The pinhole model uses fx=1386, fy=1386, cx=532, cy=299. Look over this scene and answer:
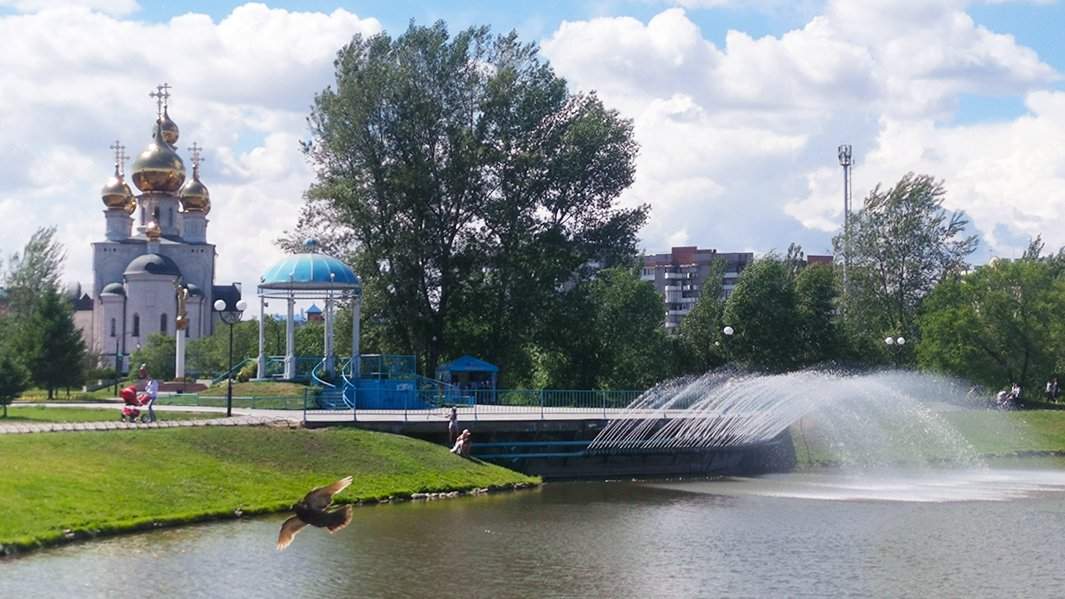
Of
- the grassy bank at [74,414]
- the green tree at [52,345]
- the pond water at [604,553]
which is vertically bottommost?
the pond water at [604,553]

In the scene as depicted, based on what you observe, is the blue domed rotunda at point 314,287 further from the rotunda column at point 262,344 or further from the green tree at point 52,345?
the green tree at point 52,345

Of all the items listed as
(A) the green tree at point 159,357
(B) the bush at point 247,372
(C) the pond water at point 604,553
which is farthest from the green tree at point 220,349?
(C) the pond water at point 604,553

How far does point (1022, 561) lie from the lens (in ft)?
88.0

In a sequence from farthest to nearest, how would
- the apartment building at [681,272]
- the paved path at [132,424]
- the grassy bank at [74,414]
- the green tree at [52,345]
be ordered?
1. the apartment building at [681,272]
2. the green tree at [52,345]
3. the grassy bank at [74,414]
4. the paved path at [132,424]

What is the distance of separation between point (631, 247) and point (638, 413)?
16859 millimetres

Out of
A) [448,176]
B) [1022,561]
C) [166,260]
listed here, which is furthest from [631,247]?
[166,260]

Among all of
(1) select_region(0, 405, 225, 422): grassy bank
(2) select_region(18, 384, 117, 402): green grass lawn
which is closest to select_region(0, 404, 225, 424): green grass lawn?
(1) select_region(0, 405, 225, 422): grassy bank

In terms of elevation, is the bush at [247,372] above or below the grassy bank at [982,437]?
above

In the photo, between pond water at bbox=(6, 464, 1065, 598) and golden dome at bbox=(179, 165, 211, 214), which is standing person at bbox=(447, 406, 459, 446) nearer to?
pond water at bbox=(6, 464, 1065, 598)

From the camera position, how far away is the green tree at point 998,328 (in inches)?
2798

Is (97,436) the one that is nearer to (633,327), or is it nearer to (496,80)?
(496,80)

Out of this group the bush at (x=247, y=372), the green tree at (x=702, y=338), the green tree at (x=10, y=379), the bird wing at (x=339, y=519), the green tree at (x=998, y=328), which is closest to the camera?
the bird wing at (x=339, y=519)

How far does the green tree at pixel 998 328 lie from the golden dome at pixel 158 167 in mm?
66949

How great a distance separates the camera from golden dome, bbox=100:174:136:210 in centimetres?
12006
